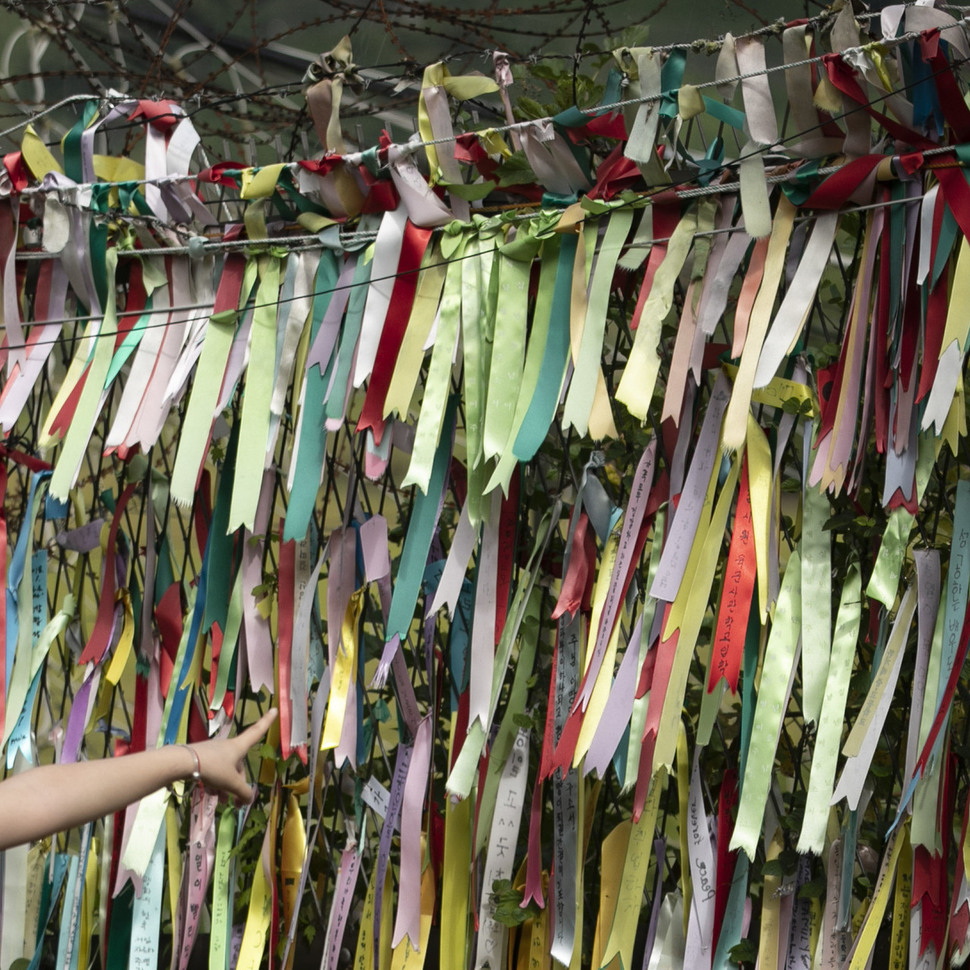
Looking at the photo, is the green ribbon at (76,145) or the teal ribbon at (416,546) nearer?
the teal ribbon at (416,546)

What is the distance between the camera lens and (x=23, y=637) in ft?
5.09

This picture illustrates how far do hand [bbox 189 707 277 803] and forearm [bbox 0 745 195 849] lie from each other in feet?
0.17

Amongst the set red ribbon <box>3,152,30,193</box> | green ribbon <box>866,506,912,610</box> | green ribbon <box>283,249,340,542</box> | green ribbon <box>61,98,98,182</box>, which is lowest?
green ribbon <box>866,506,912,610</box>

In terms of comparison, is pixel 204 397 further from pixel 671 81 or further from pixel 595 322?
pixel 671 81

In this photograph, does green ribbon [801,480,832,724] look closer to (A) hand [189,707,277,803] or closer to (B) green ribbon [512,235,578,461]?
(B) green ribbon [512,235,578,461]

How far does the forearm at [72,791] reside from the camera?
0.94 meters

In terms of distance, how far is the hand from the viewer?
1.14 meters

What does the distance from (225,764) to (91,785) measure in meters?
0.18

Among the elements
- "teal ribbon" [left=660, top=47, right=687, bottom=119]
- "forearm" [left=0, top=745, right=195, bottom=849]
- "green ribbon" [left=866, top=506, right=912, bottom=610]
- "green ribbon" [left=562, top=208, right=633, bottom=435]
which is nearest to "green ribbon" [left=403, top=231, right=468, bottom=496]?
"green ribbon" [left=562, top=208, right=633, bottom=435]

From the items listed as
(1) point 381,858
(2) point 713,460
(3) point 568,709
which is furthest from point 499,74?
(1) point 381,858

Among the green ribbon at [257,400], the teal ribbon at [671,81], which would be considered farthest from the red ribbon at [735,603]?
the green ribbon at [257,400]

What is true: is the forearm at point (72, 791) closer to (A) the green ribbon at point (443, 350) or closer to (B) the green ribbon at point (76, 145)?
(A) the green ribbon at point (443, 350)

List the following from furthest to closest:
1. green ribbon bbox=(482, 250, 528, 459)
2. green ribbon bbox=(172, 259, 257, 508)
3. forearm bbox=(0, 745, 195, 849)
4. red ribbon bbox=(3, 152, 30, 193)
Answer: red ribbon bbox=(3, 152, 30, 193) → green ribbon bbox=(172, 259, 257, 508) → green ribbon bbox=(482, 250, 528, 459) → forearm bbox=(0, 745, 195, 849)

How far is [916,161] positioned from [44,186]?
1054 millimetres
